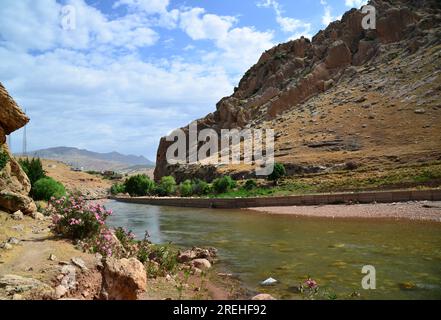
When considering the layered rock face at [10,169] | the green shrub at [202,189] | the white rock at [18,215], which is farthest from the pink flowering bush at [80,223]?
the green shrub at [202,189]

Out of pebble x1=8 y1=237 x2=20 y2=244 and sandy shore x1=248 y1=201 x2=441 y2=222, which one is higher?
pebble x1=8 y1=237 x2=20 y2=244

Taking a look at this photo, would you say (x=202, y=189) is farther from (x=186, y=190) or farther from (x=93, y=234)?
(x=93, y=234)

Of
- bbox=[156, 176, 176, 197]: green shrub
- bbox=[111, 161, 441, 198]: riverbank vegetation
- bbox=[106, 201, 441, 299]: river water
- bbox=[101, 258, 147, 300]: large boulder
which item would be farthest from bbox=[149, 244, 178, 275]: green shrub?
bbox=[156, 176, 176, 197]: green shrub

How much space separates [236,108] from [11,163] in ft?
344

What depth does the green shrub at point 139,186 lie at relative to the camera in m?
101

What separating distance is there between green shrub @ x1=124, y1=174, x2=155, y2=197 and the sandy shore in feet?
213

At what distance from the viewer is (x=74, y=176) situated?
5256 inches

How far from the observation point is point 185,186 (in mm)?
80438

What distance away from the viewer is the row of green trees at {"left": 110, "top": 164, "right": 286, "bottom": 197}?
63.7m

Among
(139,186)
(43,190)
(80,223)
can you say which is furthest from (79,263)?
(139,186)

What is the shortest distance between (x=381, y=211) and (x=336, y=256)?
60.1 ft

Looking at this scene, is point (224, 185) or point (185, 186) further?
point (185, 186)

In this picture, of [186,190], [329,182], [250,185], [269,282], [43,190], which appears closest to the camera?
[269,282]

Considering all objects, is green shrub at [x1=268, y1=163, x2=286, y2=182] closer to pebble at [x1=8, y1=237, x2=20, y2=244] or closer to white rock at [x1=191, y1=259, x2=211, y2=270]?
white rock at [x1=191, y1=259, x2=211, y2=270]
